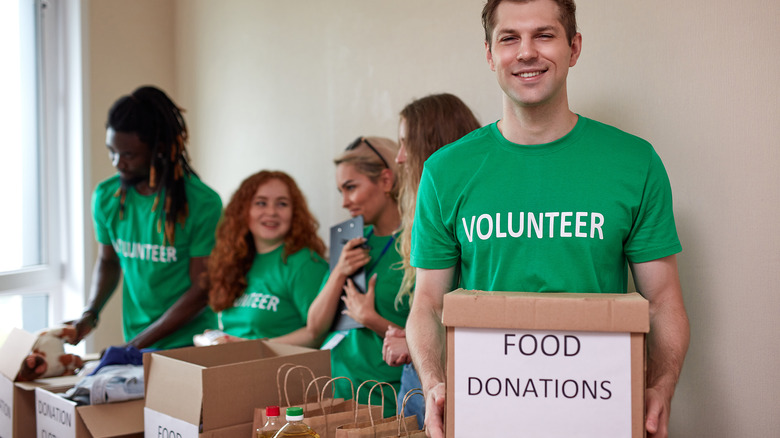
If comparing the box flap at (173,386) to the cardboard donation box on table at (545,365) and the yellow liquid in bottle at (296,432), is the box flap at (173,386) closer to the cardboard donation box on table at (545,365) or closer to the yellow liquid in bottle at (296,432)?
the yellow liquid in bottle at (296,432)


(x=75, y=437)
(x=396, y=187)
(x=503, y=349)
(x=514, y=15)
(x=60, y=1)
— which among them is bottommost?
(x=75, y=437)

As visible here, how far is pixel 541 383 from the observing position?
0.98 m

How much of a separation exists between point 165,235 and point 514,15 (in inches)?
69.6

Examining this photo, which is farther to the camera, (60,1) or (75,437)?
(60,1)

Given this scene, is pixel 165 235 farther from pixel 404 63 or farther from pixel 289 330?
pixel 404 63

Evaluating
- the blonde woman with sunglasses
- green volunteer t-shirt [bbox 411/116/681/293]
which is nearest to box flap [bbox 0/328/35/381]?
the blonde woman with sunglasses

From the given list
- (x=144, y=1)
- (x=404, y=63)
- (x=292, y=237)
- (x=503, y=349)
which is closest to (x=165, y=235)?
(x=292, y=237)

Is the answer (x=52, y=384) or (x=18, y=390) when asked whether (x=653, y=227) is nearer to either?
(x=52, y=384)

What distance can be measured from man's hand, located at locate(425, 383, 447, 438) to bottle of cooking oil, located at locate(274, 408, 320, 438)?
39 cm

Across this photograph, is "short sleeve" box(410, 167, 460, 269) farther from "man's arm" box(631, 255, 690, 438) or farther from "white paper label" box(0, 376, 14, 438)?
"white paper label" box(0, 376, 14, 438)

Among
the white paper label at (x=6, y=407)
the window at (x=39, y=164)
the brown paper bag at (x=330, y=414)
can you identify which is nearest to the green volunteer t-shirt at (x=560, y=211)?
the brown paper bag at (x=330, y=414)

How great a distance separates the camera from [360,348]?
2.12 metres

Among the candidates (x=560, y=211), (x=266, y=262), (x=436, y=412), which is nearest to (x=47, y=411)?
(x=266, y=262)

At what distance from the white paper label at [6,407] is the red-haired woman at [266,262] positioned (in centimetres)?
69
